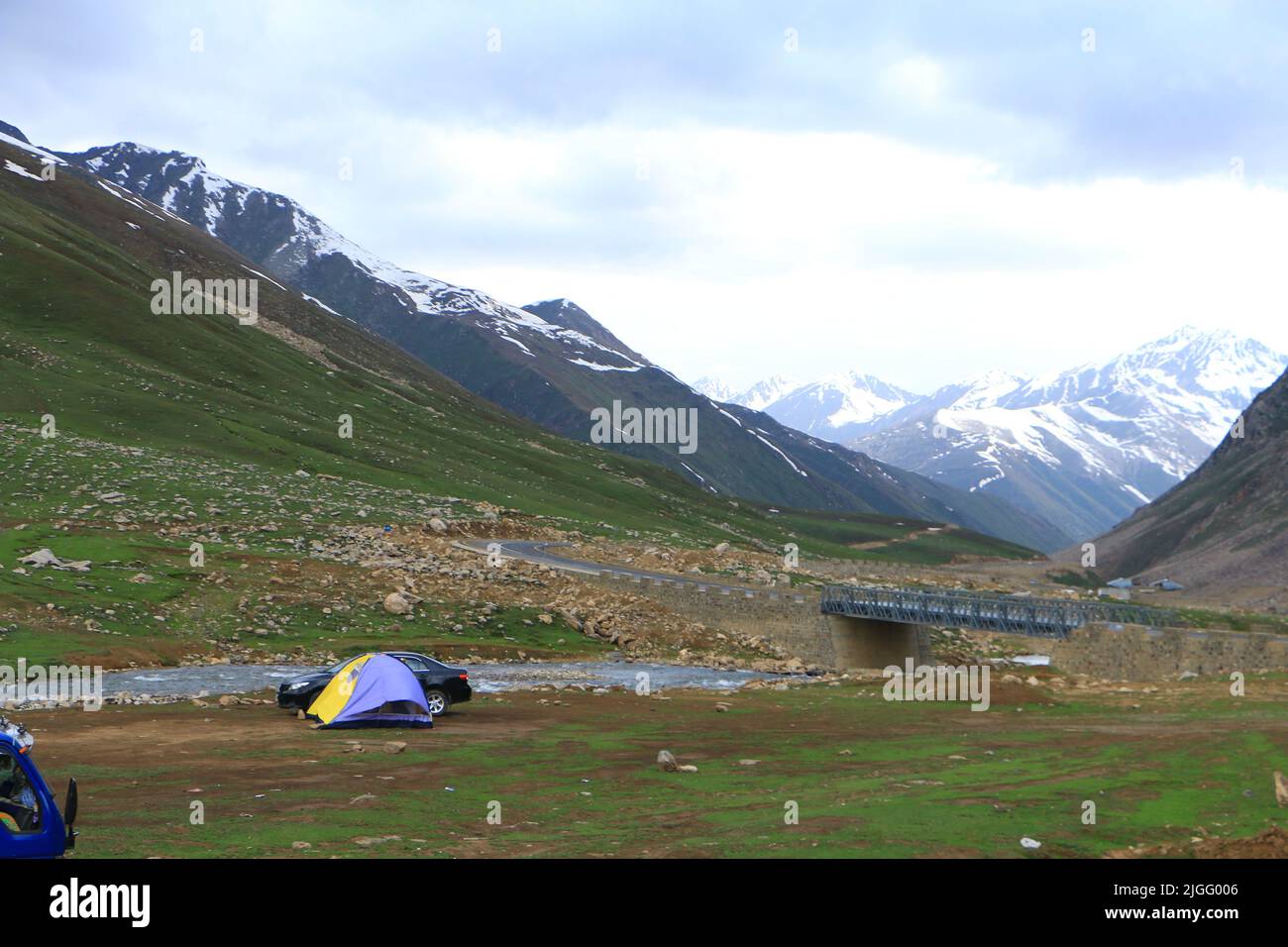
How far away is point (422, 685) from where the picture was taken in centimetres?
4372

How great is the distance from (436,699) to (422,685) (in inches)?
28.1

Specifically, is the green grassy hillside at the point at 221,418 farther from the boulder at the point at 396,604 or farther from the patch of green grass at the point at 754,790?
the patch of green grass at the point at 754,790

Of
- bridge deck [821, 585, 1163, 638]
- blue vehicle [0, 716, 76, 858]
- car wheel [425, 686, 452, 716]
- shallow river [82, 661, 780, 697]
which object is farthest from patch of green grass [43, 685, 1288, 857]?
bridge deck [821, 585, 1163, 638]

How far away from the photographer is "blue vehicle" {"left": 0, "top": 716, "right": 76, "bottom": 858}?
692 inches

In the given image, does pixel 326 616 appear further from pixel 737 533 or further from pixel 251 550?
pixel 737 533

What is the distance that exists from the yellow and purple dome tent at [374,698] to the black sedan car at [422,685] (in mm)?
1457

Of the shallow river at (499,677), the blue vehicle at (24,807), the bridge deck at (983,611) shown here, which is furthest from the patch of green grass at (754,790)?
the bridge deck at (983,611)

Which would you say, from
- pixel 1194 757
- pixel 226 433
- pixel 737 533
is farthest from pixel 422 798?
pixel 737 533

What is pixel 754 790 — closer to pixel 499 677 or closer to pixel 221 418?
pixel 499 677

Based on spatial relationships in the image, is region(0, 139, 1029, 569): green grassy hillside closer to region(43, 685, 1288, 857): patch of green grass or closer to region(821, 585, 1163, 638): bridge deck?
region(821, 585, 1163, 638): bridge deck

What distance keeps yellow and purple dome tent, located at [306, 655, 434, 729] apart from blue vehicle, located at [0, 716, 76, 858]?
20634mm
